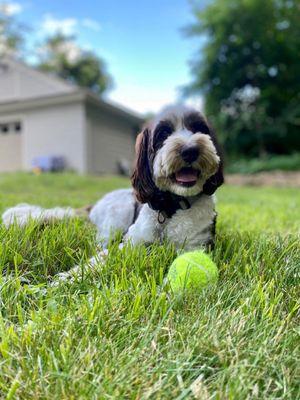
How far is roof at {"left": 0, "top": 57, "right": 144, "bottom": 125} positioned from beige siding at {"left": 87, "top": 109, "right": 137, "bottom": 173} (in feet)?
1.35

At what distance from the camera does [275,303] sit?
1.68 m

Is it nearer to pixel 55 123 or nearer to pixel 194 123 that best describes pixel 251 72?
pixel 55 123

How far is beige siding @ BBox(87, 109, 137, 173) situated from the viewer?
1670 cm

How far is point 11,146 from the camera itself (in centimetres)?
1797

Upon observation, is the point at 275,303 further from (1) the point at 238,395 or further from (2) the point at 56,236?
(2) the point at 56,236

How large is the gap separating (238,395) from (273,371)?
0.61ft

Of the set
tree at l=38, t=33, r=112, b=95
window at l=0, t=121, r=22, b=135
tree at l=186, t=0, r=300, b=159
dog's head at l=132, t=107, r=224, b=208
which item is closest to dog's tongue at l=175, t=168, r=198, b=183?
dog's head at l=132, t=107, r=224, b=208

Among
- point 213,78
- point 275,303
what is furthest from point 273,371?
point 213,78

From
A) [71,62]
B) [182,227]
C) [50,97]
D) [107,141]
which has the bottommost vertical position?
[182,227]

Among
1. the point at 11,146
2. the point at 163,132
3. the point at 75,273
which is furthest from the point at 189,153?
the point at 11,146

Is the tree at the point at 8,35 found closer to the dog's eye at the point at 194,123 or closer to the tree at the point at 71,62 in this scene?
the tree at the point at 71,62

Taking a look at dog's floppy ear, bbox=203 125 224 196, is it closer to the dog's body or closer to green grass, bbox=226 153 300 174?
the dog's body

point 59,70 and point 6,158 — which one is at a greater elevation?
point 59,70

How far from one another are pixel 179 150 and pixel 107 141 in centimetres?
1596
